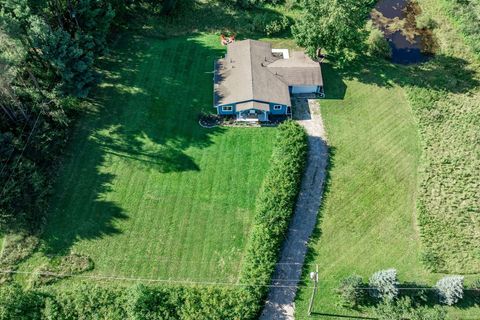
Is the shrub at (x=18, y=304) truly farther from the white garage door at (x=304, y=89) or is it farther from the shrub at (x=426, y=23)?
the shrub at (x=426, y=23)

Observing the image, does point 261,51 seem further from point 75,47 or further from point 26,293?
point 26,293

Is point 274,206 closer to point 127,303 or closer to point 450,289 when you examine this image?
point 127,303

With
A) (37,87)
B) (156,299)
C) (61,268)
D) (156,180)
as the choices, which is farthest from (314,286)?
(37,87)

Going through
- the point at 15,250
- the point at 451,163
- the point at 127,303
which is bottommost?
the point at 15,250

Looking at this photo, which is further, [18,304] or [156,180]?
[156,180]

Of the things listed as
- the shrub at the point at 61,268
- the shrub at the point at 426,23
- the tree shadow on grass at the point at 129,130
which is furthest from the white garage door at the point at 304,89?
the shrub at the point at 61,268
